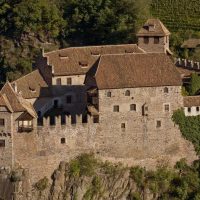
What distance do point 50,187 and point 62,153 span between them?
3132 millimetres

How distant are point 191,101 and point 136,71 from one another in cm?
580

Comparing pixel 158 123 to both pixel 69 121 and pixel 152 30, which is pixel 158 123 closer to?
pixel 69 121

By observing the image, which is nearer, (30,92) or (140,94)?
(140,94)

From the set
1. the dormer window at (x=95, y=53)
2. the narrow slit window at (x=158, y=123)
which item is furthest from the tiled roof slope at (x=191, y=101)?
the dormer window at (x=95, y=53)

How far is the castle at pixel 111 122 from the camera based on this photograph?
270ft

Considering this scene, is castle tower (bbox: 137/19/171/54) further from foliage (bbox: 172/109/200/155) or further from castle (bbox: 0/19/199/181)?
foliage (bbox: 172/109/200/155)

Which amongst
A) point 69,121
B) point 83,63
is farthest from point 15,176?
point 83,63

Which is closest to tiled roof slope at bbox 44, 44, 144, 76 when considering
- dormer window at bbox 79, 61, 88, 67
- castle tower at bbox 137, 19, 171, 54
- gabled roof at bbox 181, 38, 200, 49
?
dormer window at bbox 79, 61, 88, 67

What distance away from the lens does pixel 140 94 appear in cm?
8406

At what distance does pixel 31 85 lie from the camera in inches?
3580

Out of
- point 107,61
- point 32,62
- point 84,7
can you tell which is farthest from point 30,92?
point 84,7

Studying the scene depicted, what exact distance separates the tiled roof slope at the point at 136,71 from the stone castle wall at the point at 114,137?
1.99ft

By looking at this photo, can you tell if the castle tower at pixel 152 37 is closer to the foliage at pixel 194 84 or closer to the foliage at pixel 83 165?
→ the foliage at pixel 194 84

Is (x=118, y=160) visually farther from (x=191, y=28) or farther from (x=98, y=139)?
(x=191, y=28)
